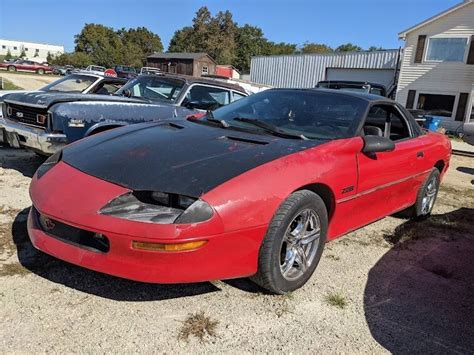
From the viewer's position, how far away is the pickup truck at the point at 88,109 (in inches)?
A: 198

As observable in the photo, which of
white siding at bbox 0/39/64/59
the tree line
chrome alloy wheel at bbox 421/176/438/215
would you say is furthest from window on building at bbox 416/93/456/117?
white siding at bbox 0/39/64/59

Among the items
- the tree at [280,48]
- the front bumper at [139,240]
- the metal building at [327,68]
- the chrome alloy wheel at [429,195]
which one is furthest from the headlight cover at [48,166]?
the tree at [280,48]

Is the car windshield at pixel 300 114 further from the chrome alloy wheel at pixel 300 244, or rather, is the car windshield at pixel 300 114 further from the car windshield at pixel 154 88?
the car windshield at pixel 154 88

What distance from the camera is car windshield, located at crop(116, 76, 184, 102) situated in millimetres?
6398

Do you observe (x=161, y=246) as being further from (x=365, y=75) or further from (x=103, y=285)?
(x=365, y=75)

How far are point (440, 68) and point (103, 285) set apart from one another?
22965mm

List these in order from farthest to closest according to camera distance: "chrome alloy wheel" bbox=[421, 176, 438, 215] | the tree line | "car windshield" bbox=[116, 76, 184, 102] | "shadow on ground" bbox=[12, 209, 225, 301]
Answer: the tree line → "car windshield" bbox=[116, 76, 184, 102] → "chrome alloy wheel" bbox=[421, 176, 438, 215] → "shadow on ground" bbox=[12, 209, 225, 301]

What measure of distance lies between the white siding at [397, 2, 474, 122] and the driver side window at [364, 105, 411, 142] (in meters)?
19.4

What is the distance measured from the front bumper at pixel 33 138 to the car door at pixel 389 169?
11.2ft

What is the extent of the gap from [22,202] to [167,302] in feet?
8.03

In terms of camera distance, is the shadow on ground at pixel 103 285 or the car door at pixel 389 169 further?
the car door at pixel 389 169

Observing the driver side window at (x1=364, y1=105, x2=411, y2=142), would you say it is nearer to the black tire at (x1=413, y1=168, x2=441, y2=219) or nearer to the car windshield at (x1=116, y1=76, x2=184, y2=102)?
the black tire at (x1=413, y1=168, x2=441, y2=219)

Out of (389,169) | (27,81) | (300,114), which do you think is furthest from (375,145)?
(27,81)

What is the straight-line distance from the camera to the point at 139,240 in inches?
91.8
